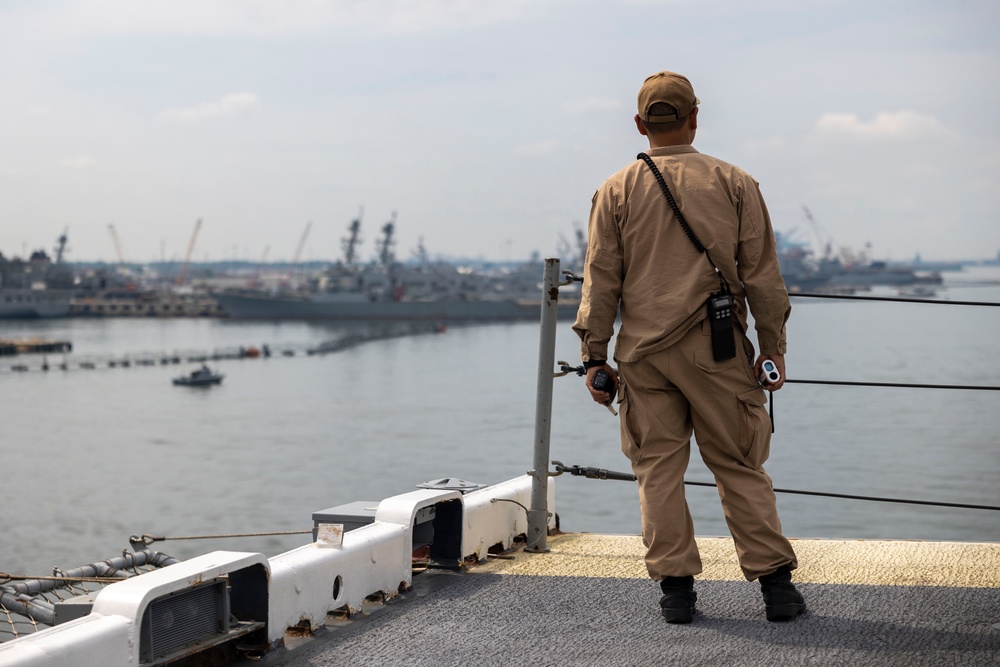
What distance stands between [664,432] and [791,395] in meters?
53.5

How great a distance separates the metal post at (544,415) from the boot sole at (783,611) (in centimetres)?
92

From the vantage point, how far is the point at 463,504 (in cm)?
321

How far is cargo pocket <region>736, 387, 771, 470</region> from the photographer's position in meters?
2.60

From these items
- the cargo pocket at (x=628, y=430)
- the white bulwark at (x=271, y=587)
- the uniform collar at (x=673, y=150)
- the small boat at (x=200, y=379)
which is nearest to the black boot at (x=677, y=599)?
the cargo pocket at (x=628, y=430)

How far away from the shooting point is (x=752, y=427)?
260cm

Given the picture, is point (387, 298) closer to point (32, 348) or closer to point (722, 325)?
point (32, 348)

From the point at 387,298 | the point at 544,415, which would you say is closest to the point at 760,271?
the point at 544,415

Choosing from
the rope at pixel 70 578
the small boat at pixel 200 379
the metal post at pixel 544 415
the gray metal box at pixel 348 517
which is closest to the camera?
the rope at pixel 70 578

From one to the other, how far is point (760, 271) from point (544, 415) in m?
0.97

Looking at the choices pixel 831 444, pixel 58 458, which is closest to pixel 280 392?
pixel 58 458

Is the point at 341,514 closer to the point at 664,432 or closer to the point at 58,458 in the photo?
the point at 664,432

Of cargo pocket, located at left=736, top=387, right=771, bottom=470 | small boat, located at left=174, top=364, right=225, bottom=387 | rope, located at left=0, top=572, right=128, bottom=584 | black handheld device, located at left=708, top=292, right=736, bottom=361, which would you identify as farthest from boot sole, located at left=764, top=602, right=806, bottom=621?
small boat, located at left=174, top=364, right=225, bottom=387

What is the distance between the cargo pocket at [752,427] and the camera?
260 centimetres

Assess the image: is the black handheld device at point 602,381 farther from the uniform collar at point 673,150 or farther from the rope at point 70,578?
the rope at point 70,578
